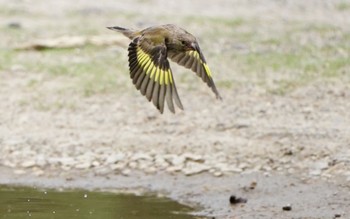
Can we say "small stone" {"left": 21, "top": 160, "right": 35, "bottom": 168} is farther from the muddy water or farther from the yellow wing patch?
the yellow wing patch

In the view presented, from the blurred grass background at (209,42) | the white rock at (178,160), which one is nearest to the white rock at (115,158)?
the white rock at (178,160)

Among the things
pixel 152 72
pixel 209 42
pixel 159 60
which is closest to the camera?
pixel 152 72

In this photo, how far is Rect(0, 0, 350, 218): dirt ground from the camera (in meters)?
10.7

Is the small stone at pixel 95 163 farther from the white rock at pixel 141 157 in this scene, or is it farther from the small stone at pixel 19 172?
the small stone at pixel 19 172

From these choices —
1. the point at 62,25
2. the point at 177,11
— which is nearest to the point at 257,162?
the point at 62,25

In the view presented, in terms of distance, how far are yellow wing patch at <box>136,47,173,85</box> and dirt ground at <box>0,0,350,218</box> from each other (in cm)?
147

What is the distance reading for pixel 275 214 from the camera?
9.82 m

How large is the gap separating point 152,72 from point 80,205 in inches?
67.0

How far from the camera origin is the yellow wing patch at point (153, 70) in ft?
30.0

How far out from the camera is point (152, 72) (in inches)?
364

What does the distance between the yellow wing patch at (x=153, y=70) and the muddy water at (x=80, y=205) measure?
1315 mm

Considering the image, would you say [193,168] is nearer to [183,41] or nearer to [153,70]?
[183,41]

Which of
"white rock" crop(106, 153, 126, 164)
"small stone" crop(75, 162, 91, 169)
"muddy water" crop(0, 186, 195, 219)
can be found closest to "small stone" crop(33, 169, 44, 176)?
"small stone" crop(75, 162, 91, 169)

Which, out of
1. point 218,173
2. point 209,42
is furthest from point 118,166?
point 209,42
